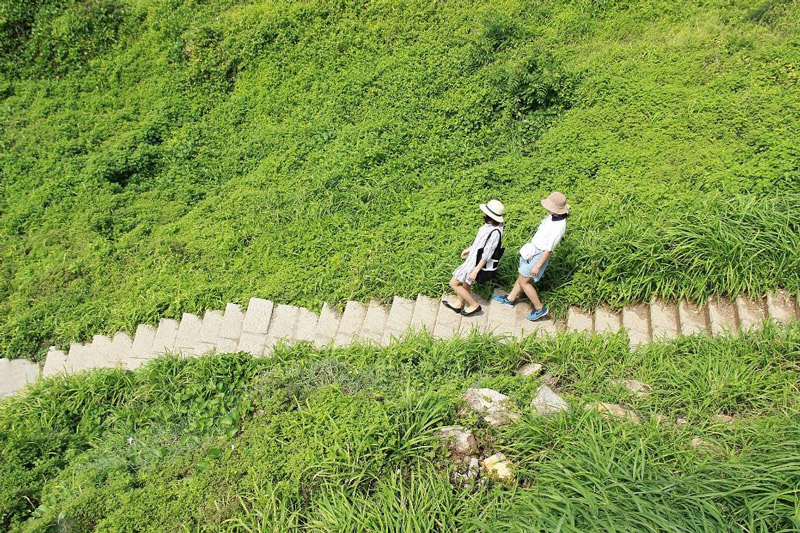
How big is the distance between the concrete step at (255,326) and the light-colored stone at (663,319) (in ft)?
14.2

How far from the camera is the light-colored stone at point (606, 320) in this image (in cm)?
582

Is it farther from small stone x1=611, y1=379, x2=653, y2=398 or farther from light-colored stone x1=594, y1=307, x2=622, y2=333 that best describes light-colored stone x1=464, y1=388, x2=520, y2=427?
light-colored stone x1=594, y1=307, x2=622, y2=333

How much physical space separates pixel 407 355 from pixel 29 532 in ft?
11.5

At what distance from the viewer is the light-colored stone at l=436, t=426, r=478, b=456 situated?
4.48 metres

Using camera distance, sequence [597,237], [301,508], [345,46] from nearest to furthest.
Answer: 1. [301,508]
2. [597,237]
3. [345,46]

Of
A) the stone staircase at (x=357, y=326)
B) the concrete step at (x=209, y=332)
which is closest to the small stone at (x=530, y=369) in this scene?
the stone staircase at (x=357, y=326)

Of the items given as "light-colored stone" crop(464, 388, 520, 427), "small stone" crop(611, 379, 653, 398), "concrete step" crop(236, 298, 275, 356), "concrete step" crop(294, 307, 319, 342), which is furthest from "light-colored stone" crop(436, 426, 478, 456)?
"concrete step" crop(236, 298, 275, 356)

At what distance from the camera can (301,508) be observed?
14.0 feet

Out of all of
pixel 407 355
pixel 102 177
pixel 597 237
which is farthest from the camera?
pixel 102 177

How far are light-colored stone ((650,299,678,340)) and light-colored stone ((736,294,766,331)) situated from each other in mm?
563

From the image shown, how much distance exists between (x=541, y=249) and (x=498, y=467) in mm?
2268

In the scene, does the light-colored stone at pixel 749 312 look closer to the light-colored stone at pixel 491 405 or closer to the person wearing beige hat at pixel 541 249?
the person wearing beige hat at pixel 541 249

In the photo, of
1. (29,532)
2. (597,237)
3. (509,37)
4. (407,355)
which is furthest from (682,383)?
(509,37)

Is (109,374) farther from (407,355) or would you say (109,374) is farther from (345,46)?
(345,46)
